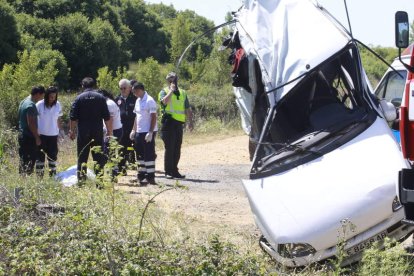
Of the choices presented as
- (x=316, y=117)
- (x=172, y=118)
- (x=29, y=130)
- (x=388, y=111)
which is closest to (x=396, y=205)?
(x=388, y=111)

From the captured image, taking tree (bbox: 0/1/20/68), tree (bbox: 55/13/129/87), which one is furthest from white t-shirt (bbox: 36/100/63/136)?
tree (bbox: 55/13/129/87)

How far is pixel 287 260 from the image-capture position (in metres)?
6.48

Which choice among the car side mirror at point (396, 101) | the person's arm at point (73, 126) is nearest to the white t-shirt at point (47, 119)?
the person's arm at point (73, 126)

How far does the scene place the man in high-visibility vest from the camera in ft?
41.4

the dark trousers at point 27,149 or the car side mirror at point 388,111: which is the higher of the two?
the car side mirror at point 388,111

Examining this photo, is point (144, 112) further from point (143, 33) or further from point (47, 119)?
point (143, 33)

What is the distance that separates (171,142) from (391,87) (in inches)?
169

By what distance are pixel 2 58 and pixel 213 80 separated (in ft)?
33.4

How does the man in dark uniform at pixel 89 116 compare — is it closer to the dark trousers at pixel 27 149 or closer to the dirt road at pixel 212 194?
the dark trousers at pixel 27 149

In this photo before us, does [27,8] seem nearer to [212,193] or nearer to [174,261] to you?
[212,193]

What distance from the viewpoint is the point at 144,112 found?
12.0 metres

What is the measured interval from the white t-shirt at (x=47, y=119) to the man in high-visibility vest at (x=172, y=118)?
2.04 m

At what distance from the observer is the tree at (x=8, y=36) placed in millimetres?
34188

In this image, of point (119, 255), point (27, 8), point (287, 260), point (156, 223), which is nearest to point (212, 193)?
point (156, 223)
